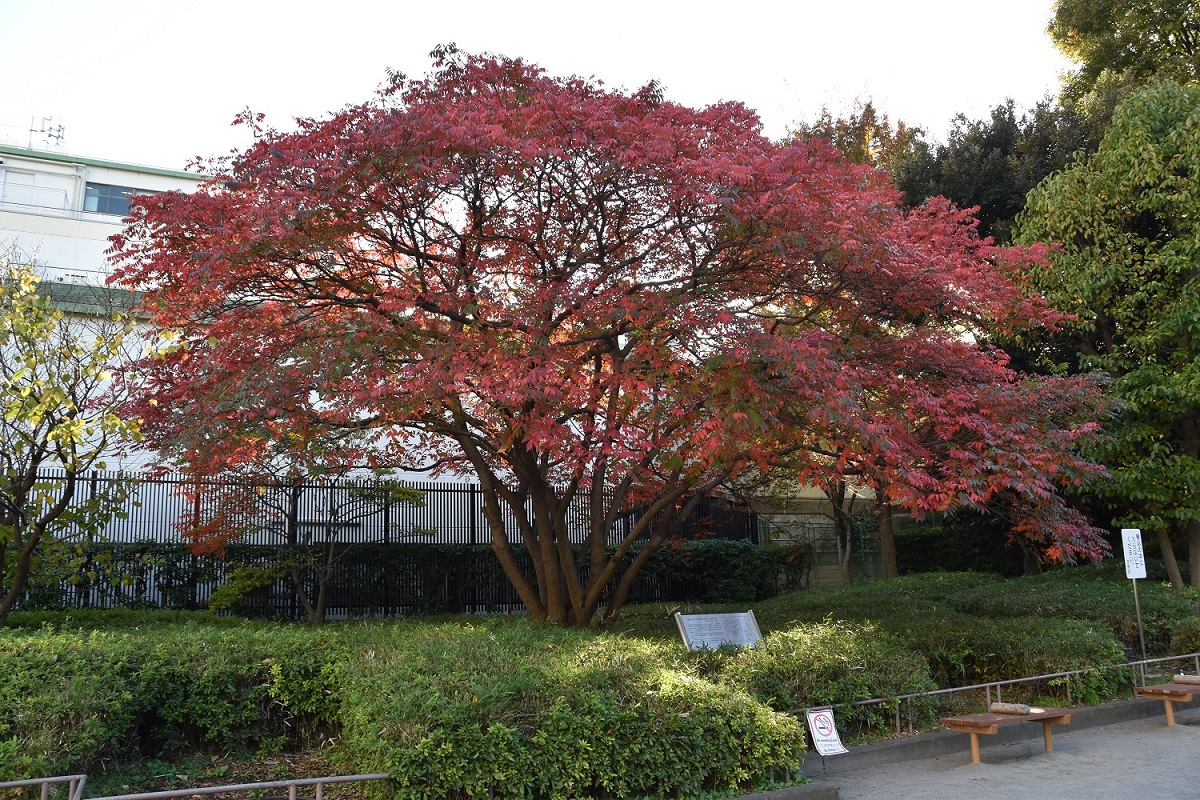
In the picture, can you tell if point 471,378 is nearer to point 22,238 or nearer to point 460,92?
point 460,92

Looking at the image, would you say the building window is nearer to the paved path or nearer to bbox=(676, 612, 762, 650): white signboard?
bbox=(676, 612, 762, 650): white signboard

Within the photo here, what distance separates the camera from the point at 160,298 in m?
8.55

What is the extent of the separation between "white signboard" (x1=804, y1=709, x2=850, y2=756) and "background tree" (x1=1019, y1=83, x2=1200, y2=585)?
858 cm

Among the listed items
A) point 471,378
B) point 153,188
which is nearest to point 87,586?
point 471,378

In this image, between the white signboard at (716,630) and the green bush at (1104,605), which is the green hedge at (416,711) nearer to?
the white signboard at (716,630)

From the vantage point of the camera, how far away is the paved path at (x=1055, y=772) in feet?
20.7

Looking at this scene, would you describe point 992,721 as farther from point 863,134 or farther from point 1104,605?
point 863,134

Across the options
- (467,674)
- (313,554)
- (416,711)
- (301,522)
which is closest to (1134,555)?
(467,674)

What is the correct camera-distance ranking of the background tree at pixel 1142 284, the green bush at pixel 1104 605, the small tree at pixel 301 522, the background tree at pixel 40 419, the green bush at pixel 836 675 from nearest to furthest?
the green bush at pixel 836 675, the background tree at pixel 40 419, the green bush at pixel 1104 605, the small tree at pixel 301 522, the background tree at pixel 1142 284

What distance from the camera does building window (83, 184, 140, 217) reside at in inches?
1228

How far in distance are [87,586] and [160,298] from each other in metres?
6.74

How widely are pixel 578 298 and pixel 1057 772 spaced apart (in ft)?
18.2

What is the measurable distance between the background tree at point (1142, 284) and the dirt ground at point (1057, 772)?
20.9 feet

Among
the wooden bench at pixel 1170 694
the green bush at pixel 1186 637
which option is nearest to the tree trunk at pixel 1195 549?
the green bush at pixel 1186 637
